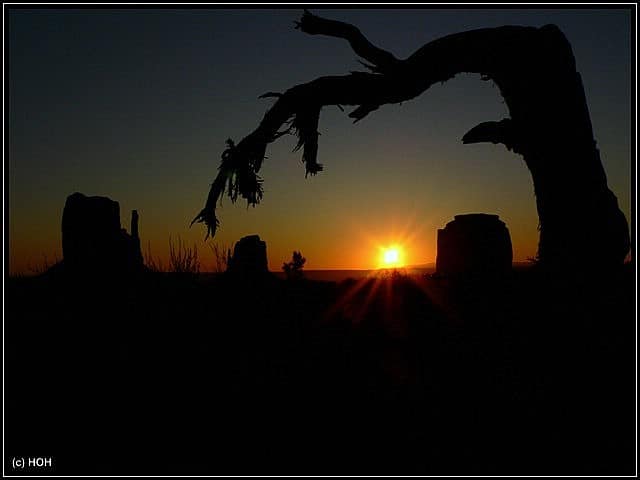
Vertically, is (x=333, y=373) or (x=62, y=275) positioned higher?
(x=62, y=275)

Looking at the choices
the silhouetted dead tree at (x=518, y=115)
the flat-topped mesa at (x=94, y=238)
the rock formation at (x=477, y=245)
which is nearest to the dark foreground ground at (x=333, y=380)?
the silhouetted dead tree at (x=518, y=115)

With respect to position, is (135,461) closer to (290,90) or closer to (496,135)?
(290,90)

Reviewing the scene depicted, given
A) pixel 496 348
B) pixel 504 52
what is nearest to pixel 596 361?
pixel 496 348

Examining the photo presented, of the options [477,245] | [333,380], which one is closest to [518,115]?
[333,380]

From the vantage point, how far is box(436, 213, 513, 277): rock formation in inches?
450

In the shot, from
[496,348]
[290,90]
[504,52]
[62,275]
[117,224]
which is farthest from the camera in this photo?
[117,224]

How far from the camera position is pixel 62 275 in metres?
10.2

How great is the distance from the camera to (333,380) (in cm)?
459

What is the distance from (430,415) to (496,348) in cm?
139

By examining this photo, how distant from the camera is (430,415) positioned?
13.3 ft

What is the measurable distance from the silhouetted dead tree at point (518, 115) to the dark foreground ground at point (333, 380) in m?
0.60

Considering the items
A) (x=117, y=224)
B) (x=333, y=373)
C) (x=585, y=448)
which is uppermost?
(x=117, y=224)

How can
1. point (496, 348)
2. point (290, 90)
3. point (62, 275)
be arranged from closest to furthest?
point (496, 348)
point (290, 90)
point (62, 275)

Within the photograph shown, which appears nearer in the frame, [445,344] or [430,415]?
[430,415]
